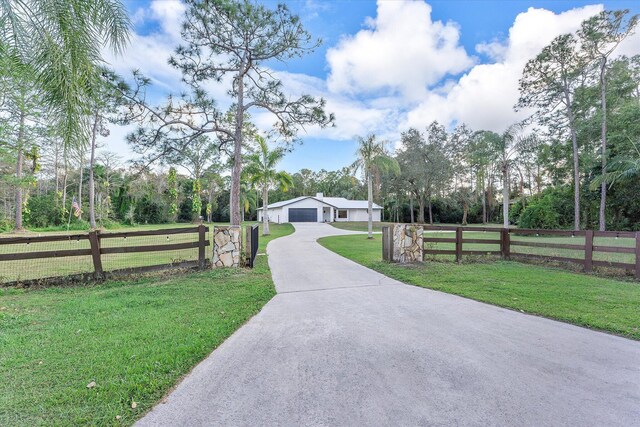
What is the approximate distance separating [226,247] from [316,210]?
29567mm

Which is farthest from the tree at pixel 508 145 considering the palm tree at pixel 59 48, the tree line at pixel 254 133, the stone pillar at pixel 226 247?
the palm tree at pixel 59 48

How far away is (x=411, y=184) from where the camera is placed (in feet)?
99.6

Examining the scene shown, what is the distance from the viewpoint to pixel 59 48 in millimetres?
3199

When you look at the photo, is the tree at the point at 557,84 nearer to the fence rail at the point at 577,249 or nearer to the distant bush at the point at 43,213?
the fence rail at the point at 577,249

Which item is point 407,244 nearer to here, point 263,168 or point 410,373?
point 410,373

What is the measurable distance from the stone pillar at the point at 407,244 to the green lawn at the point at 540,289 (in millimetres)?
448

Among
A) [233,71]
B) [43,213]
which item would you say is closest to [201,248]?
[233,71]

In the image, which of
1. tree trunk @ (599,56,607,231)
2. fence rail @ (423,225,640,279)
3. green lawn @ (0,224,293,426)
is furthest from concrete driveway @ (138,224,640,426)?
tree trunk @ (599,56,607,231)

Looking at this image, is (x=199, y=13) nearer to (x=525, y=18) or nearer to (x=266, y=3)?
(x=266, y=3)

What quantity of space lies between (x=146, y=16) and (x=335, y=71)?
7850 millimetres

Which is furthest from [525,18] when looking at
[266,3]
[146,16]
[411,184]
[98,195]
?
[98,195]

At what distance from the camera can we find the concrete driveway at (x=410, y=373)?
1.97 m

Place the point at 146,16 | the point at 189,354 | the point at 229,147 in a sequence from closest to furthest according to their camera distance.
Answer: the point at 189,354 → the point at 146,16 → the point at 229,147

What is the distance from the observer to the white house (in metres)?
36.2
